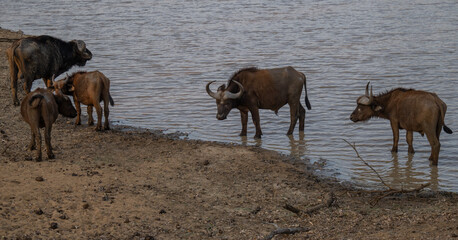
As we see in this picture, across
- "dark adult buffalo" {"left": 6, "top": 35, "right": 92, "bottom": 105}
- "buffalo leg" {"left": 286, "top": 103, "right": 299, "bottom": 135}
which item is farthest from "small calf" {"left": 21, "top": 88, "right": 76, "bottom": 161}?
"buffalo leg" {"left": 286, "top": 103, "right": 299, "bottom": 135}

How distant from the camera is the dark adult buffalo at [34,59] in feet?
46.5

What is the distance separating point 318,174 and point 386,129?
330cm

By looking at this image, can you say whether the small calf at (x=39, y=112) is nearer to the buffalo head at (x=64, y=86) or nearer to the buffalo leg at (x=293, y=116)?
the buffalo head at (x=64, y=86)

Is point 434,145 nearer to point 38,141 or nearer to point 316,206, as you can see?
point 316,206

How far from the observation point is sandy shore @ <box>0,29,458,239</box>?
25.1ft

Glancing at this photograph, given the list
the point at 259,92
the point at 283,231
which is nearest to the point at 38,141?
the point at 283,231

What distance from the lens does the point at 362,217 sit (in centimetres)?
833

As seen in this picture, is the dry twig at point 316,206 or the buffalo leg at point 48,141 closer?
the dry twig at point 316,206

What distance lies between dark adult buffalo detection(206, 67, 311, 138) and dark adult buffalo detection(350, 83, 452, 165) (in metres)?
1.45

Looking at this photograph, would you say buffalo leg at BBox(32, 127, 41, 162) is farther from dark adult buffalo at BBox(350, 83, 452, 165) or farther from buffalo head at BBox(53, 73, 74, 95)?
dark adult buffalo at BBox(350, 83, 452, 165)

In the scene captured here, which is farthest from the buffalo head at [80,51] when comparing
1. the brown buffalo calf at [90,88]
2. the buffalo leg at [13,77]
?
the brown buffalo calf at [90,88]

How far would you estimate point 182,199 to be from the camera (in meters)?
Answer: 8.80

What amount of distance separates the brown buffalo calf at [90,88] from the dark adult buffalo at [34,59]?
3.34 ft

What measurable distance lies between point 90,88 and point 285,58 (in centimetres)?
1028
